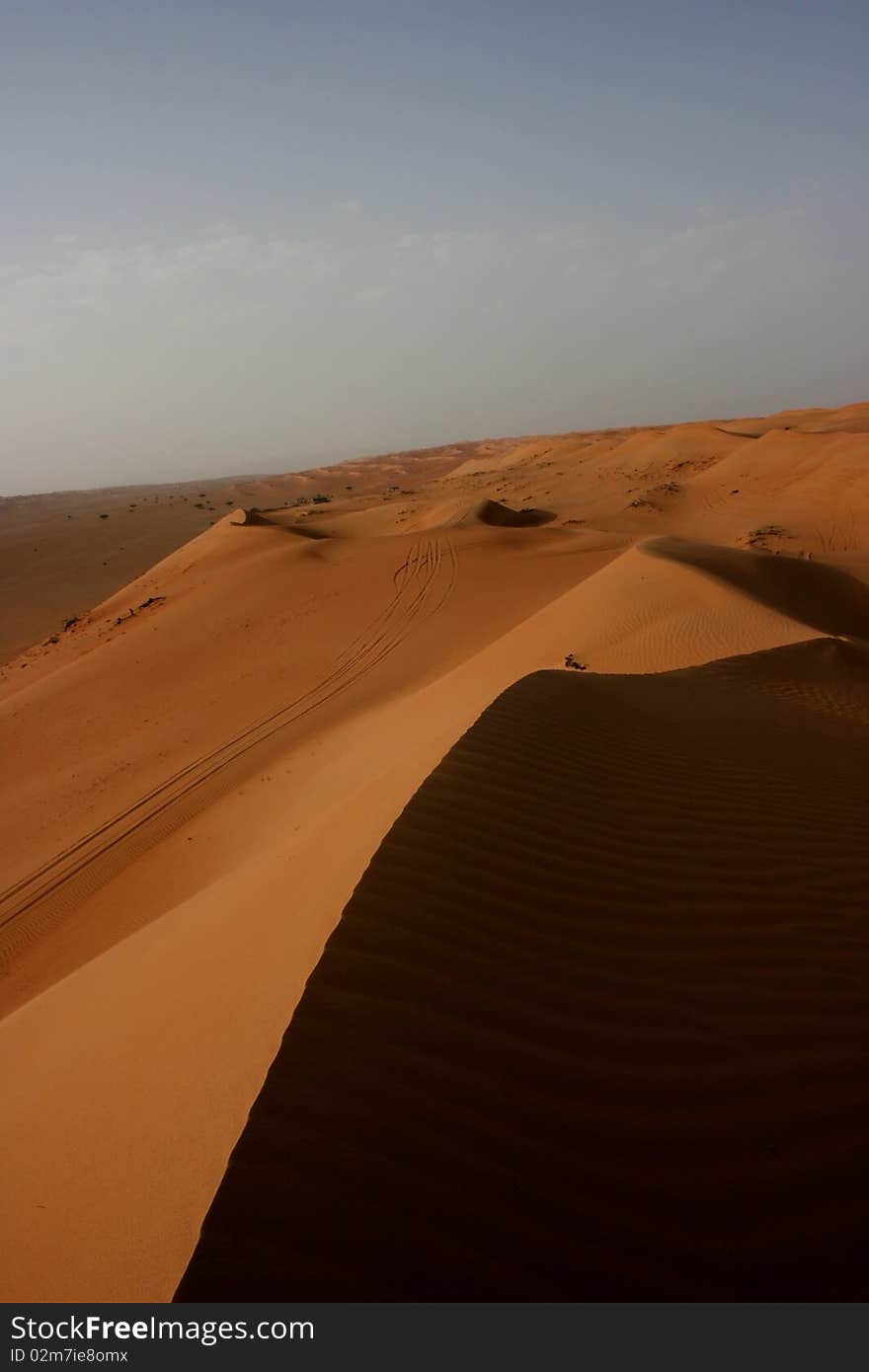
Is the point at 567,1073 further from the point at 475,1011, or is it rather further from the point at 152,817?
the point at 152,817

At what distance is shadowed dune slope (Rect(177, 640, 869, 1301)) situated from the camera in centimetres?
198

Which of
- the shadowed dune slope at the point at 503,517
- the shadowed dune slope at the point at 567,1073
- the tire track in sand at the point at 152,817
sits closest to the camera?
the shadowed dune slope at the point at 567,1073

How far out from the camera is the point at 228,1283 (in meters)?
1.77

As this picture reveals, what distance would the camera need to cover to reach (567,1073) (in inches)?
99.6

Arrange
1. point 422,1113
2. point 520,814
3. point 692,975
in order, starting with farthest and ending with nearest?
point 520,814, point 692,975, point 422,1113

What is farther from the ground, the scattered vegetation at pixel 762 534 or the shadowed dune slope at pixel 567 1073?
the scattered vegetation at pixel 762 534

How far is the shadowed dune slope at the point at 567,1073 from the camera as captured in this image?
1980 mm

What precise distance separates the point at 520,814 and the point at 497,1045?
1553 mm

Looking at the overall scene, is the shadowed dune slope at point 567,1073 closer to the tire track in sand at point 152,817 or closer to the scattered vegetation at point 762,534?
the tire track in sand at point 152,817

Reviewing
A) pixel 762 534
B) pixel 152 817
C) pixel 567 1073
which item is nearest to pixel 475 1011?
pixel 567 1073

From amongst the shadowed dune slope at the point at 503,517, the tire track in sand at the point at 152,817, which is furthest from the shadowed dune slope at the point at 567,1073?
the shadowed dune slope at the point at 503,517

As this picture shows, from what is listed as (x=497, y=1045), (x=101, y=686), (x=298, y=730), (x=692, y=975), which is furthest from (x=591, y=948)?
(x=101, y=686)

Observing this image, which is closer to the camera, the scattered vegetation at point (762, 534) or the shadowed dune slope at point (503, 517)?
the scattered vegetation at point (762, 534)

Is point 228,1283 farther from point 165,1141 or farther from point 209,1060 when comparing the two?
point 209,1060
